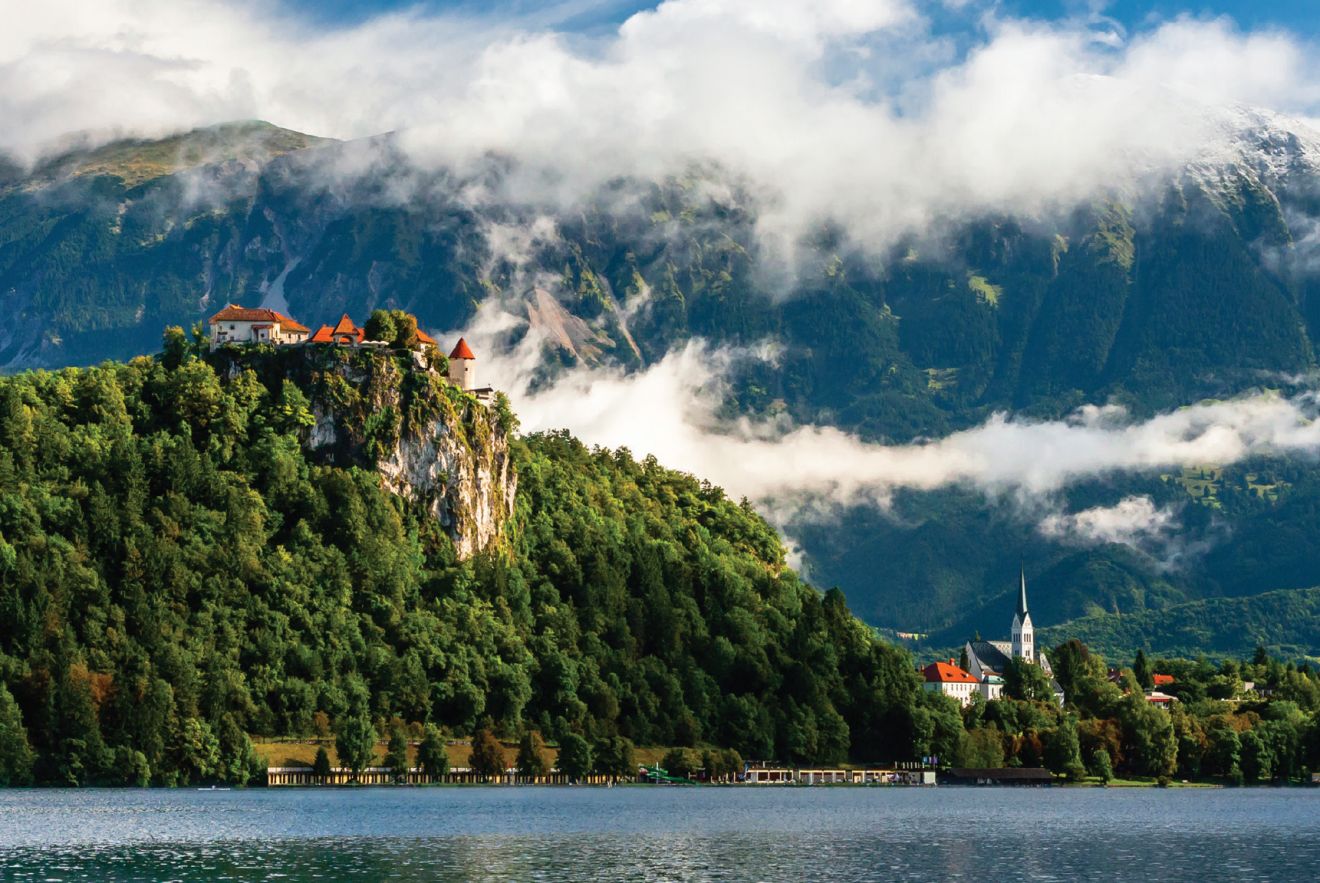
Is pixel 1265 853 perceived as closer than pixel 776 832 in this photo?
Yes

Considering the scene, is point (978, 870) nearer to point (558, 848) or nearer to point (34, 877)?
point (558, 848)

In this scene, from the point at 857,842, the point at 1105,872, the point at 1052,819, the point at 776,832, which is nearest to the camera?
the point at 1105,872

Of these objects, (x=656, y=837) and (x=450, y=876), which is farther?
(x=656, y=837)

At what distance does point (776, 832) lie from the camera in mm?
162500

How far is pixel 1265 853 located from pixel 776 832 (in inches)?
1475

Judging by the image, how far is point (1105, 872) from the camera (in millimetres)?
126625

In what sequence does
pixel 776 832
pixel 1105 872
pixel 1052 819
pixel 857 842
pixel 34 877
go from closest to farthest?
1. pixel 34 877
2. pixel 1105 872
3. pixel 857 842
4. pixel 776 832
5. pixel 1052 819

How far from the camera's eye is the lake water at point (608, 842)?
406ft

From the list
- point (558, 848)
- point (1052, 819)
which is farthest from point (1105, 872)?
point (1052, 819)

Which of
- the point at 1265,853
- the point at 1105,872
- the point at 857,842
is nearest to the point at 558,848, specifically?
the point at 857,842

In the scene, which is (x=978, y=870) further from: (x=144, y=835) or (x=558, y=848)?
(x=144, y=835)

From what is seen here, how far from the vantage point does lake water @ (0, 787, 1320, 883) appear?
123750 mm

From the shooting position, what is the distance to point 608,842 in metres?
147

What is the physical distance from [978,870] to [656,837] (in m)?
33.1
